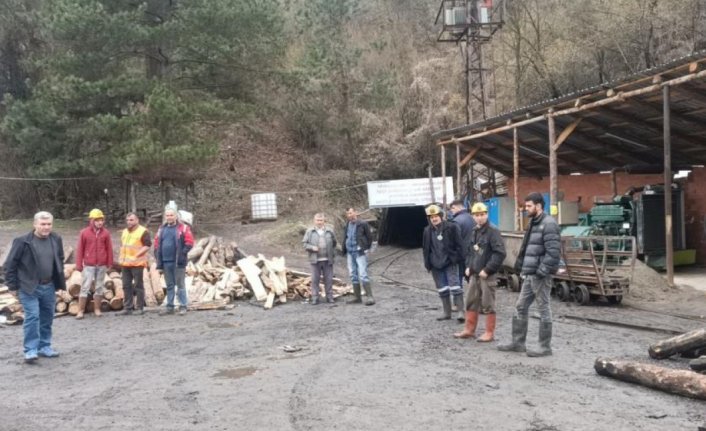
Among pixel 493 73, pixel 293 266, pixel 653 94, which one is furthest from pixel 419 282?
pixel 493 73

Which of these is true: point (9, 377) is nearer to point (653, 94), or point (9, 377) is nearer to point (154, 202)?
point (653, 94)

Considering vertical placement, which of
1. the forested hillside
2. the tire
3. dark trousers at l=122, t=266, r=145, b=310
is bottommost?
the tire

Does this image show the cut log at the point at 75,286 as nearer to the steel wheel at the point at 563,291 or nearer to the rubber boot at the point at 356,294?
the rubber boot at the point at 356,294

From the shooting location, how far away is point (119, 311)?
12242 millimetres

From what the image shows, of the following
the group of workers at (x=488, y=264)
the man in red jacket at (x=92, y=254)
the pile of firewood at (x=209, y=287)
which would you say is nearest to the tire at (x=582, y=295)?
the group of workers at (x=488, y=264)

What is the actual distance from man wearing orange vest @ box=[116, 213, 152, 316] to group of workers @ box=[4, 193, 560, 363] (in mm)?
18

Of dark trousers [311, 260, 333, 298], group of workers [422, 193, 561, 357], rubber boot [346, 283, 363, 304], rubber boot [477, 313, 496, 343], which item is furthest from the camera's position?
rubber boot [346, 283, 363, 304]

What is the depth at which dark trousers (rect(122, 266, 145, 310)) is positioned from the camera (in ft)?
38.3

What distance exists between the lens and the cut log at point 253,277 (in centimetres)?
1356

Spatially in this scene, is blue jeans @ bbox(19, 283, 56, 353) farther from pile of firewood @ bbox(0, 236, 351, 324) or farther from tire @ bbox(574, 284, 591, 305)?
tire @ bbox(574, 284, 591, 305)

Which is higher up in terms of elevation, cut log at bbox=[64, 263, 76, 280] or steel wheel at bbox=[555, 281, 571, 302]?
cut log at bbox=[64, 263, 76, 280]

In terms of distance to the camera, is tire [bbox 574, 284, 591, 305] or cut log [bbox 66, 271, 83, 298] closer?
tire [bbox 574, 284, 591, 305]

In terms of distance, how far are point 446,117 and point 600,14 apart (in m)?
8.73

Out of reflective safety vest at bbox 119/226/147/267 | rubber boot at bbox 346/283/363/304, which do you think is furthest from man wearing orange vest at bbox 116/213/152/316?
rubber boot at bbox 346/283/363/304
